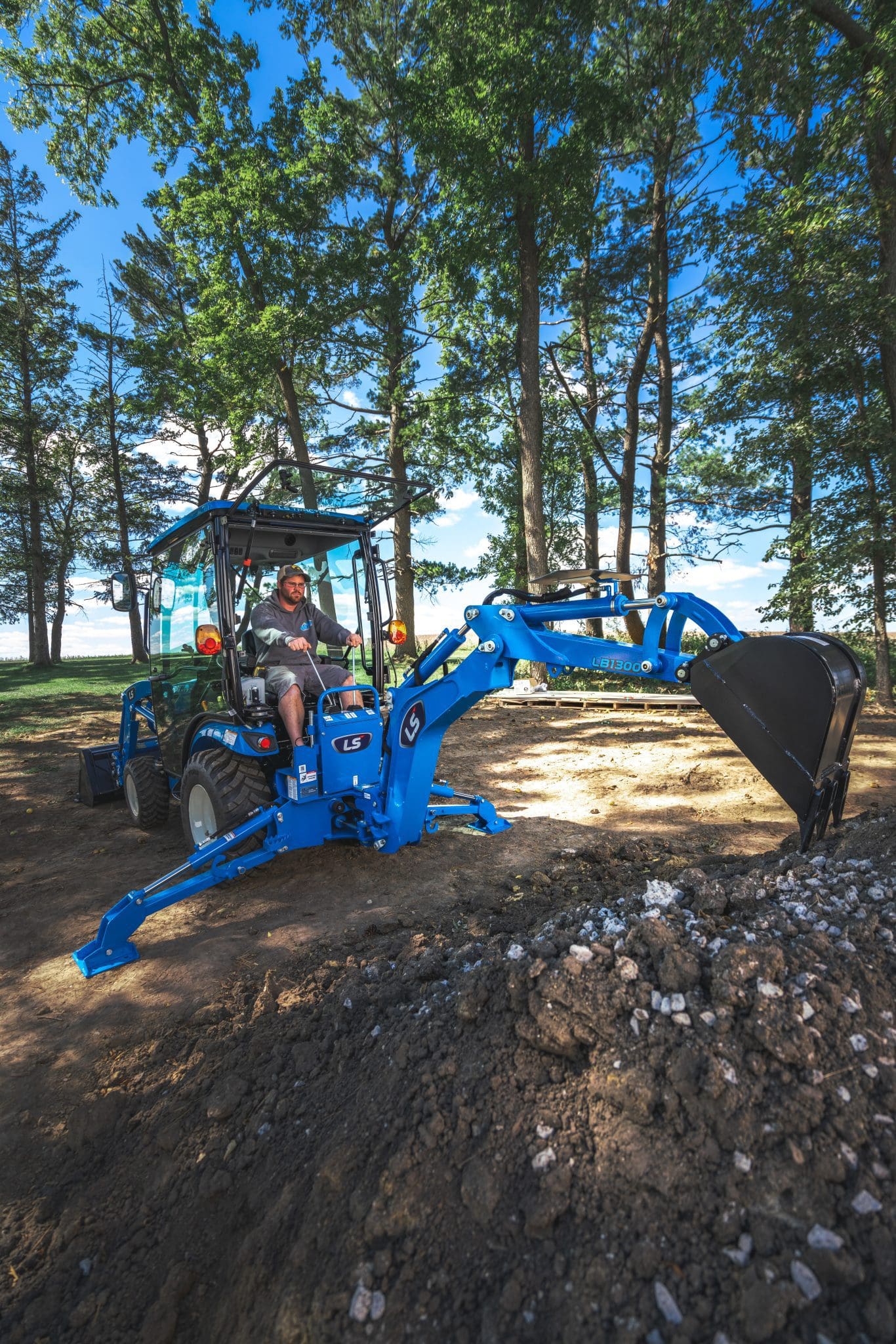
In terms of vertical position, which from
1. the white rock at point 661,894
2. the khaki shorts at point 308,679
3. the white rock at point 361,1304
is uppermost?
the khaki shorts at point 308,679

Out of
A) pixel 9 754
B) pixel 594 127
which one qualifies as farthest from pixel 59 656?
pixel 594 127

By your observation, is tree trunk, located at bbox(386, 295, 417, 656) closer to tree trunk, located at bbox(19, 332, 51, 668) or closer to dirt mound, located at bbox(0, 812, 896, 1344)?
tree trunk, located at bbox(19, 332, 51, 668)

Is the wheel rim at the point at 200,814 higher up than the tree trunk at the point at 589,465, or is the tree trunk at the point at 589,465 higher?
the tree trunk at the point at 589,465

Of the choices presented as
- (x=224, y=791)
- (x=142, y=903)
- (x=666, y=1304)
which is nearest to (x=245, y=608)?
(x=224, y=791)

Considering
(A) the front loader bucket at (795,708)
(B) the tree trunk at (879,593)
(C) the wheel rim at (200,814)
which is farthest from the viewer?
(B) the tree trunk at (879,593)

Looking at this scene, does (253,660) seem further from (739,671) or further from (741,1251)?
(741,1251)

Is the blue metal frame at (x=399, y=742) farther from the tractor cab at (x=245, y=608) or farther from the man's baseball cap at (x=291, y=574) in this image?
the man's baseball cap at (x=291, y=574)

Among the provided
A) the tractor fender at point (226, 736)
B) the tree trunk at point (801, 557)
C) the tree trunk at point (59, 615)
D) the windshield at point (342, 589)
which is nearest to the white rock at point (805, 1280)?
the tractor fender at point (226, 736)

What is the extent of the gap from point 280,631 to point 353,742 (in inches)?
39.3

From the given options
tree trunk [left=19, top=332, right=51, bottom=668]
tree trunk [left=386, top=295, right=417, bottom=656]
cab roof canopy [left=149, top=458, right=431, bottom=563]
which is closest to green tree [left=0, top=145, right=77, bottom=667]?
tree trunk [left=19, top=332, right=51, bottom=668]

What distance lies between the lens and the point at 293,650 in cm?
470

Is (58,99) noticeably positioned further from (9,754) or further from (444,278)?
(9,754)

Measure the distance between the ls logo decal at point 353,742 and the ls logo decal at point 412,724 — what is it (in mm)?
232

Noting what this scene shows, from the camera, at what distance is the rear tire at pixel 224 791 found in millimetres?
4387
